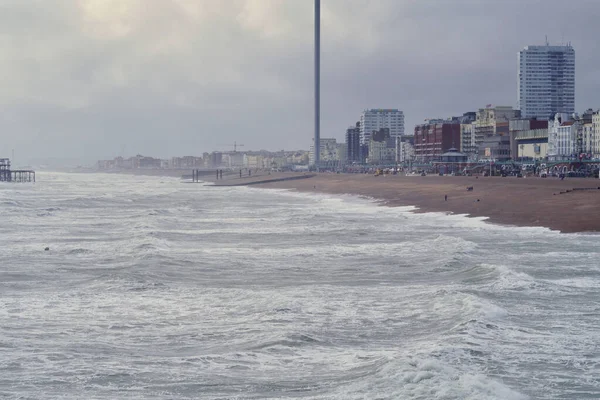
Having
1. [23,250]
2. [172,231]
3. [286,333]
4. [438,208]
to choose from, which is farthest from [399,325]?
[438,208]

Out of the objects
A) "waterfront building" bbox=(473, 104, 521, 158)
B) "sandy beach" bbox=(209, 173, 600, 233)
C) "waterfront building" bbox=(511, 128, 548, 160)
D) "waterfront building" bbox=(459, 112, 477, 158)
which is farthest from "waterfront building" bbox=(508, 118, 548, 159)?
"sandy beach" bbox=(209, 173, 600, 233)

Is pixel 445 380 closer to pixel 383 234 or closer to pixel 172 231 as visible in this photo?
pixel 383 234

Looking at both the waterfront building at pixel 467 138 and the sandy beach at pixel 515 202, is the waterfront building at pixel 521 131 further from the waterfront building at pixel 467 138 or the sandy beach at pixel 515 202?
the sandy beach at pixel 515 202

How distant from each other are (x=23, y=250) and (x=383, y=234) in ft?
44.8

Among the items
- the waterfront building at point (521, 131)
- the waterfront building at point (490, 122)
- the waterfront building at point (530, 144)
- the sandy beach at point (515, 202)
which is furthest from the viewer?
the waterfront building at point (490, 122)

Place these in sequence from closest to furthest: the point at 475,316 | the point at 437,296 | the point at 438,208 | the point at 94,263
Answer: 1. the point at 475,316
2. the point at 437,296
3. the point at 94,263
4. the point at 438,208

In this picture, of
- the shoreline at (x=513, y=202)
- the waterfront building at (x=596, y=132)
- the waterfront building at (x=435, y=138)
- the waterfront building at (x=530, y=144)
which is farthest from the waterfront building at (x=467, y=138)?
the shoreline at (x=513, y=202)

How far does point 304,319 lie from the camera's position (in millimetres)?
16328

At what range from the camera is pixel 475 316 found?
1611 cm

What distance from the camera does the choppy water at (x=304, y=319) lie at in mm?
12180

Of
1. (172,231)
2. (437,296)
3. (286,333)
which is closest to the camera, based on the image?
(286,333)

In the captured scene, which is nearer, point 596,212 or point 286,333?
point 286,333

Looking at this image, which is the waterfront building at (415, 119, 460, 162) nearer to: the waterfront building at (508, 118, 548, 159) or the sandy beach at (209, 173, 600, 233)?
the waterfront building at (508, 118, 548, 159)

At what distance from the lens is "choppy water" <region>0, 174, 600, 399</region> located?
12.2m
